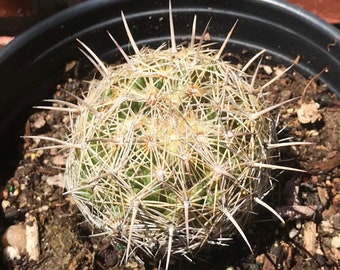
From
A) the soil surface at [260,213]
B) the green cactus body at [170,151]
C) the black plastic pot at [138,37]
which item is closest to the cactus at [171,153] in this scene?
the green cactus body at [170,151]

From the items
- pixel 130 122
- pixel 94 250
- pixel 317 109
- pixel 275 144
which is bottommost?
pixel 94 250

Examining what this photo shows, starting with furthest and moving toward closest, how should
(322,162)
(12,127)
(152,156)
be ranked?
(12,127)
(322,162)
(152,156)

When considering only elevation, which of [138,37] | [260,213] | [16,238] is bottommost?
[16,238]

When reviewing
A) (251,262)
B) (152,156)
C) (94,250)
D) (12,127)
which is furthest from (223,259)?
(12,127)

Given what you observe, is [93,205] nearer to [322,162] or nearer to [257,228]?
[257,228]

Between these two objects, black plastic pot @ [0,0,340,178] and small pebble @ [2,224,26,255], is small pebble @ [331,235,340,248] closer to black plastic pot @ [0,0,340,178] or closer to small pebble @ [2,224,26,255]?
black plastic pot @ [0,0,340,178]

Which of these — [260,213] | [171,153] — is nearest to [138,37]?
[260,213]

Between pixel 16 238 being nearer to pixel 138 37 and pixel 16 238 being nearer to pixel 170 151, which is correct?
pixel 170 151

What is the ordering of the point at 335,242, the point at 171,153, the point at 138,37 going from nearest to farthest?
the point at 171,153 < the point at 335,242 < the point at 138,37
